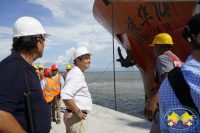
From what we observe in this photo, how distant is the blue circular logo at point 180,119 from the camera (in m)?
0.77

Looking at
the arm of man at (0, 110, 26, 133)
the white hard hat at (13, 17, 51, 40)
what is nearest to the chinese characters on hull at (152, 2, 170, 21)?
the white hard hat at (13, 17, 51, 40)

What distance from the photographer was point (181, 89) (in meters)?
0.78

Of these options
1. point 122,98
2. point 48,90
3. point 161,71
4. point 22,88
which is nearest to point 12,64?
point 22,88

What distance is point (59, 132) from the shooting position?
14.4 feet

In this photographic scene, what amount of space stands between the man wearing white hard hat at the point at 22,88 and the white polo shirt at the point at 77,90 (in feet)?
2.36

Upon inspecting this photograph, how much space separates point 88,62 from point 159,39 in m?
1.07

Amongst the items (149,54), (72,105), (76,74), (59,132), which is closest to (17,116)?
(72,105)

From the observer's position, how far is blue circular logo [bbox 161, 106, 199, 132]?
0.77 m

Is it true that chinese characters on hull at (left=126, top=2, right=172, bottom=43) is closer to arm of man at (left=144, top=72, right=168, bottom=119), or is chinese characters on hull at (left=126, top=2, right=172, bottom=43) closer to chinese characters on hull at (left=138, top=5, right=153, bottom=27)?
chinese characters on hull at (left=138, top=5, right=153, bottom=27)

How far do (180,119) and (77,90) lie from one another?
5.16ft

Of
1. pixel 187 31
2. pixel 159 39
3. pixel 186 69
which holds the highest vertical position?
pixel 159 39

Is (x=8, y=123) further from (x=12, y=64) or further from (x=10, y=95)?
(x=12, y=64)

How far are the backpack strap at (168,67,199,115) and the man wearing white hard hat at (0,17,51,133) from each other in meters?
0.94

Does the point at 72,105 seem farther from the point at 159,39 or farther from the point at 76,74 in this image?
the point at 159,39
